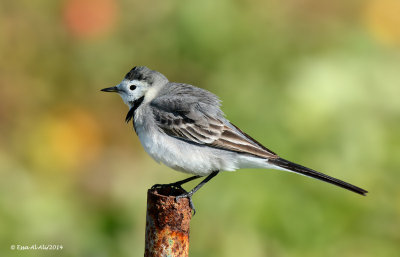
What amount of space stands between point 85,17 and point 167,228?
14.9 feet

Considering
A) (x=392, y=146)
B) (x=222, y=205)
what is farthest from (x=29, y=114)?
(x=392, y=146)

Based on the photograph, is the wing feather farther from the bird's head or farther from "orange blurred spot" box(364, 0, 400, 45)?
"orange blurred spot" box(364, 0, 400, 45)

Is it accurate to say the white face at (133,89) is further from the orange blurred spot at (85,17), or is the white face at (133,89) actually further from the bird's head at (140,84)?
the orange blurred spot at (85,17)

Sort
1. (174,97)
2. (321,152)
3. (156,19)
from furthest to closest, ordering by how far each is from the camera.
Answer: (156,19), (321,152), (174,97)

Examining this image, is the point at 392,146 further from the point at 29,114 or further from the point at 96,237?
the point at 29,114

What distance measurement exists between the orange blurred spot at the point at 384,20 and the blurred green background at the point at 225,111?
0.08 ft

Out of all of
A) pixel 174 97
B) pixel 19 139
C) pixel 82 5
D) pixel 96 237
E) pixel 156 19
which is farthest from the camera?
pixel 156 19

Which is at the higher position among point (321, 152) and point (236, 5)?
point (236, 5)

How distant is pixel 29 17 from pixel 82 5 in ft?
2.75

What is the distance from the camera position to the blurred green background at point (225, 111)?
18.1 feet

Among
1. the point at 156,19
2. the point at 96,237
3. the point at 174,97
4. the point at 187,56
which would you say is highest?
the point at 156,19

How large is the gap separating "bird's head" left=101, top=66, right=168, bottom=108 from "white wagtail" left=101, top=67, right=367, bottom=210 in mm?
169

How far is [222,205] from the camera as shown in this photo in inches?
220

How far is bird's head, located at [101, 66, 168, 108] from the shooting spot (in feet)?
15.7
